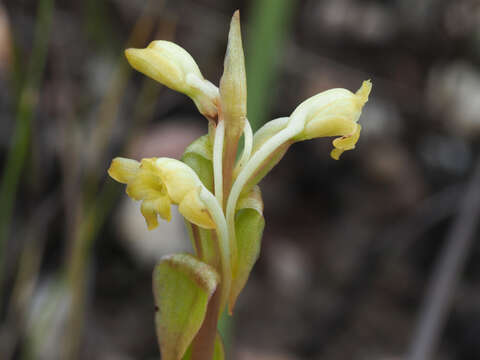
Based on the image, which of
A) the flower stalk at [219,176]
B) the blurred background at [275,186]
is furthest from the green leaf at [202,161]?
the blurred background at [275,186]

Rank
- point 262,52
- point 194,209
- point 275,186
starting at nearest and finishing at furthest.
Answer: point 194,209, point 262,52, point 275,186

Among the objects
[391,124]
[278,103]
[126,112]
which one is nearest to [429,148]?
[391,124]

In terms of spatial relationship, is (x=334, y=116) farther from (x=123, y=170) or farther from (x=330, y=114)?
(x=123, y=170)

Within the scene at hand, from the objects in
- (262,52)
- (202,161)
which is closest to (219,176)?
(202,161)

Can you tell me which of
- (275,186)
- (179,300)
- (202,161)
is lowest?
(275,186)

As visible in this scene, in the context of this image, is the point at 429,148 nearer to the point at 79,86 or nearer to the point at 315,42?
the point at 315,42

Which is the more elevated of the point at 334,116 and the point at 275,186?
the point at 334,116

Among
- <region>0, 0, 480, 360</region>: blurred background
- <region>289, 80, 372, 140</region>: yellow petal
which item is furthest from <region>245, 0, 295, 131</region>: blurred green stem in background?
<region>289, 80, 372, 140</region>: yellow petal

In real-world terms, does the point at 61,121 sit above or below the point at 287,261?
above
